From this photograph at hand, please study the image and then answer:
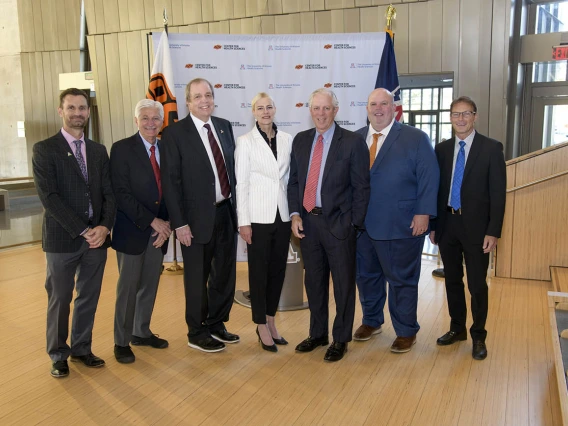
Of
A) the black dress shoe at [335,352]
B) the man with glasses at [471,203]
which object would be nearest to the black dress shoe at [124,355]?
the black dress shoe at [335,352]

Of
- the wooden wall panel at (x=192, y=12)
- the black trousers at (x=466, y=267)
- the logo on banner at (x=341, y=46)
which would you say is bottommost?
the black trousers at (x=466, y=267)

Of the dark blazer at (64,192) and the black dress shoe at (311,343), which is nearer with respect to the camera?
the dark blazer at (64,192)

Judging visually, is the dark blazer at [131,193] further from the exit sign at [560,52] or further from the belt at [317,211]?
the exit sign at [560,52]

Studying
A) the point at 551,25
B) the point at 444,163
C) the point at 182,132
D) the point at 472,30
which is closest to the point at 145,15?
the point at 472,30

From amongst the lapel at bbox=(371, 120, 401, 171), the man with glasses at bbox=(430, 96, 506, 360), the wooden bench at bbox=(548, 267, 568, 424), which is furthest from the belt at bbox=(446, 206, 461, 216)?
the wooden bench at bbox=(548, 267, 568, 424)

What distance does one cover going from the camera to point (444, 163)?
3287mm

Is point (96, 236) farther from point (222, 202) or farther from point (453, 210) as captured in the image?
point (453, 210)

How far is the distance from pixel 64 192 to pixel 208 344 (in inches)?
51.1

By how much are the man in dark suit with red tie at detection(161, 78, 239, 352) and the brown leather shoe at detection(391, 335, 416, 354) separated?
3.65 feet

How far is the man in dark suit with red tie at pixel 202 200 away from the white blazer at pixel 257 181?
0.14m

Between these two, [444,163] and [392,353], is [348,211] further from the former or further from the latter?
[392,353]

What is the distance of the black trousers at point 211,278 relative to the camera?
329cm

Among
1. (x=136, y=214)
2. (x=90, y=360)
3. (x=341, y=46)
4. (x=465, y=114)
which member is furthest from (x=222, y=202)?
(x=341, y=46)

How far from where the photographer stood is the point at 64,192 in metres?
2.96
